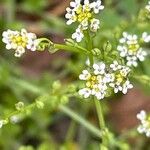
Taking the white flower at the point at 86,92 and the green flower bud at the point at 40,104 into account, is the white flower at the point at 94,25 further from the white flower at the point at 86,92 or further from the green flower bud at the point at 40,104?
the green flower bud at the point at 40,104

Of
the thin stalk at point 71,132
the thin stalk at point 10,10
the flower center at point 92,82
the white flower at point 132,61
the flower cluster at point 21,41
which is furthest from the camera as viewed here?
the thin stalk at point 10,10

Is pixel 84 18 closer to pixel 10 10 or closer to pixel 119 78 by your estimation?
pixel 119 78

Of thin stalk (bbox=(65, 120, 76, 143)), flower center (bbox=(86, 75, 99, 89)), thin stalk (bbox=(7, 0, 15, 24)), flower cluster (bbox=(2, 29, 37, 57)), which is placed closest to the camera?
flower cluster (bbox=(2, 29, 37, 57))

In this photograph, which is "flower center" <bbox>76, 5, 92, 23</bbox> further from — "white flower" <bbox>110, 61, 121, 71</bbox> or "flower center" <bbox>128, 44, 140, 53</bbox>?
"flower center" <bbox>128, 44, 140, 53</bbox>

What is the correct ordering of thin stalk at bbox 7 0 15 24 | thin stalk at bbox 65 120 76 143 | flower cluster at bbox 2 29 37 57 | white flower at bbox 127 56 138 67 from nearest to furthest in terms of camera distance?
flower cluster at bbox 2 29 37 57 → white flower at bbox 127 56 138 67 → thin stalk at bbox 65 120 76 143 → thin stalk at bbox 7 0 15 24

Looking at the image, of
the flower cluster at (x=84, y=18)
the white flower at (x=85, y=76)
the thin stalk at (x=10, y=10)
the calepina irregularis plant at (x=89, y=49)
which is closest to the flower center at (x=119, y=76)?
the calepina irregularis plant at (x=89, y=49)

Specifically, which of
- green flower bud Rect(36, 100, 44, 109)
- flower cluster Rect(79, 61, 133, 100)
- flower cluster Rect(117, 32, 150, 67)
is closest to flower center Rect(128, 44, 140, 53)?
flower cluster Rect(117, 32, 150, 67)

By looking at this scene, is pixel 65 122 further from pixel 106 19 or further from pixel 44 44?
pixel 44 44

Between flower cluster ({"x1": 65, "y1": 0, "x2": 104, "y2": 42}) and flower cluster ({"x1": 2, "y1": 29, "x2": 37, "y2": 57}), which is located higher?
flower cluster ({"x1": 65, "y1": 0, "x2": 104, "y2": 42})
